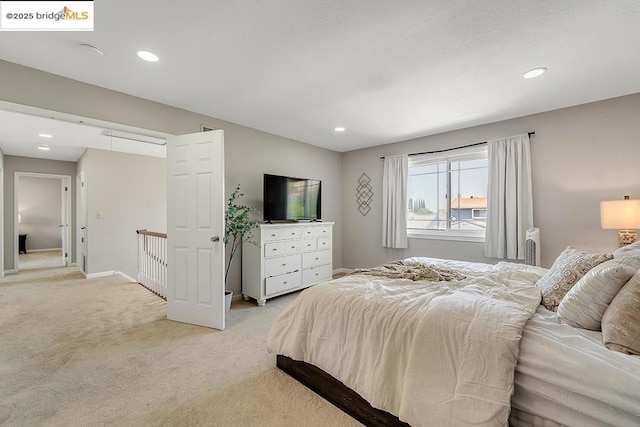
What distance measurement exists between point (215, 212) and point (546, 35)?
3219 mm

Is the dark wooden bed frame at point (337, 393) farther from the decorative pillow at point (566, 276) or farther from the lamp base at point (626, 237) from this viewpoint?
the lamp base at point (626, 237)

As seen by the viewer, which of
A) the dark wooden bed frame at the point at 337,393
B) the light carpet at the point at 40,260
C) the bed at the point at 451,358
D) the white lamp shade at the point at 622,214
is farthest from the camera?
the light carpet at the point at 40,260

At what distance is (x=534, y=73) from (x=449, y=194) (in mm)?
2150

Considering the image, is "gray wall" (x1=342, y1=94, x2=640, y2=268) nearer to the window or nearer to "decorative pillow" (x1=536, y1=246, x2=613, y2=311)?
the window

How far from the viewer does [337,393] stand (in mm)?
1729

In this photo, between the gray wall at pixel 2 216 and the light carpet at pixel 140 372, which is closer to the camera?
the light carpet at pixel 140 372

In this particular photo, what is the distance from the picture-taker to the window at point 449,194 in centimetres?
404

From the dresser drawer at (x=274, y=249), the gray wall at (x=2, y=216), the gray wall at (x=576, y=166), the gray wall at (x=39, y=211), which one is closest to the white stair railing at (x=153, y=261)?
the dresser drawer at (x=274, y=249)

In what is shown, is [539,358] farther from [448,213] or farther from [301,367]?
[448,213]

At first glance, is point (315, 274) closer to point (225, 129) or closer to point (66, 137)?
point (225, 129)

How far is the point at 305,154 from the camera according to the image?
4961 millimetres

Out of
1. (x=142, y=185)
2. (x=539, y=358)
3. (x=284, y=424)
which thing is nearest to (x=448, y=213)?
(x=539, y=358)

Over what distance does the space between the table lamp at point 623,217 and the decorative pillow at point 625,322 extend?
6.51 feet

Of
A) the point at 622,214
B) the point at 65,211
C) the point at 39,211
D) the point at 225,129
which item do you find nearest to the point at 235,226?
the point at 225,129
